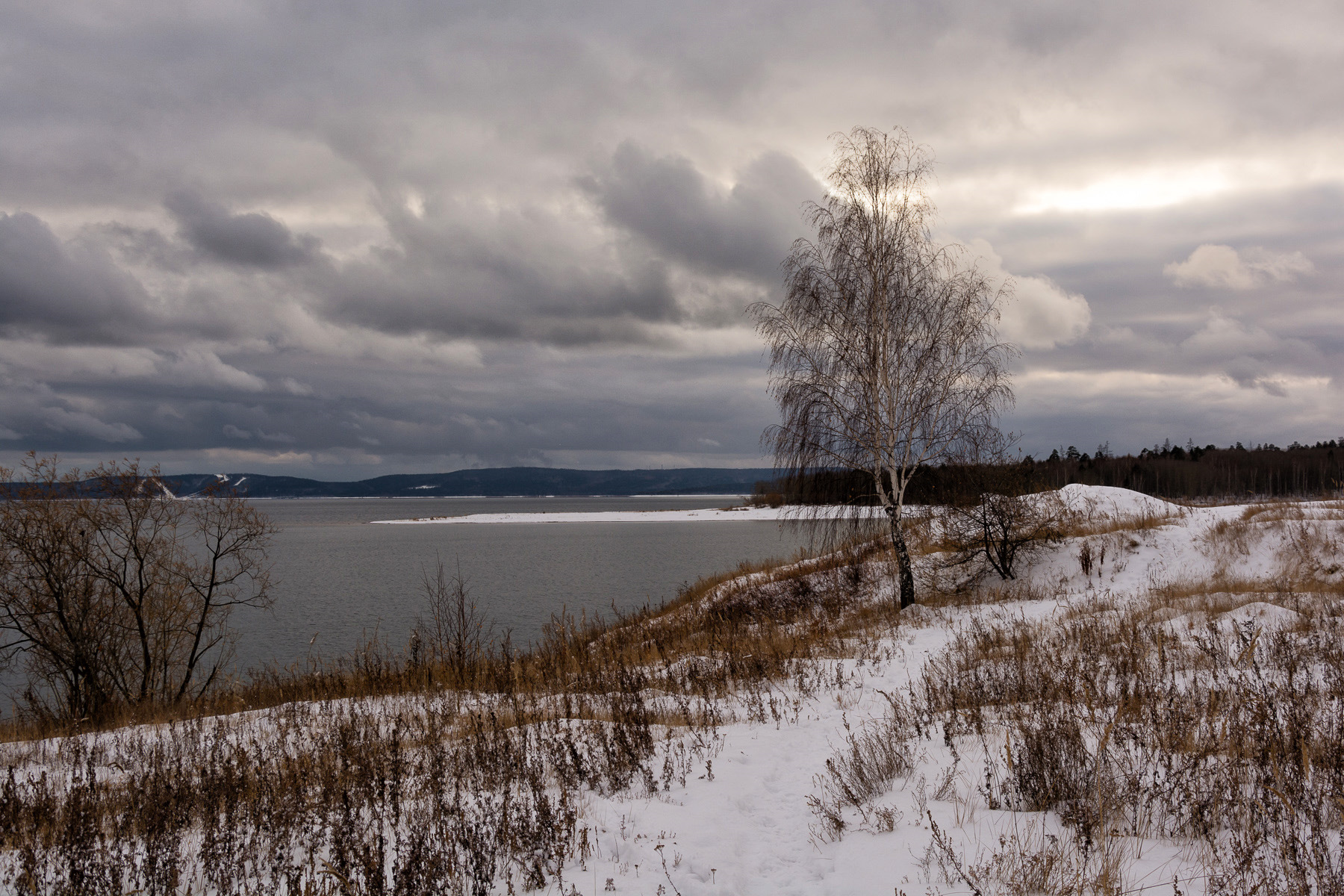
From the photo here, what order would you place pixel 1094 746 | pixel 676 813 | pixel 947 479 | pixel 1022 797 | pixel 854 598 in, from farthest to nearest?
pixel 854 598
pixel 947 479
pixel 1094 746
pixel 676 813
pixel 1022 797

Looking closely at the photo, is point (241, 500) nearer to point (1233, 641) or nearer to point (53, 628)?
point (53, 628)

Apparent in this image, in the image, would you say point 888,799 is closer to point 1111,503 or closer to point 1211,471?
point 1111,503

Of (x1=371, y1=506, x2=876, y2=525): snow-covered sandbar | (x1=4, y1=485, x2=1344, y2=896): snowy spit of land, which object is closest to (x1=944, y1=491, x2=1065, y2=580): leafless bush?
(x1=4, y1=485, x2=1344, y2=896): snowy spit of land

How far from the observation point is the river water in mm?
26078

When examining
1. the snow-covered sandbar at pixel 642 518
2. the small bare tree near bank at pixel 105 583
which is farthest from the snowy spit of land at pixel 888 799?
the snow-covered sandbar at pixel 642 518

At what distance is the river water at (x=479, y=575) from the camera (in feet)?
85.6

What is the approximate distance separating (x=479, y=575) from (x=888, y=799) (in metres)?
38.2

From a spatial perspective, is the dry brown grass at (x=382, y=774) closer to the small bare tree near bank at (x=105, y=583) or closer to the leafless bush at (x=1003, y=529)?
the small bare tree near bank at (x=105, y=583)

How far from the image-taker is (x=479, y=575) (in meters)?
41.0

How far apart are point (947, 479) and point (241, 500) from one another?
70.8 feet

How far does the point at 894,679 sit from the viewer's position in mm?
10859

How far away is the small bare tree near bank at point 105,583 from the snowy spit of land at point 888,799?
32.7 ft

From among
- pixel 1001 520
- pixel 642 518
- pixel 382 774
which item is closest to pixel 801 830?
pixel 382 774

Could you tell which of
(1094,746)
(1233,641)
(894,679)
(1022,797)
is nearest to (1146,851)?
(1022,797)
